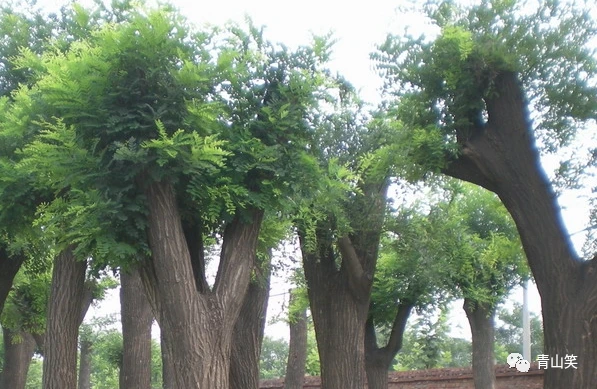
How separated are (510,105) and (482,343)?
10.7 m

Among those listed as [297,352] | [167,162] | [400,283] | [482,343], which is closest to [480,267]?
[482,343]

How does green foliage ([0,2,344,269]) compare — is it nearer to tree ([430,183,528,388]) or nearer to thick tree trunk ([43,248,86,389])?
thick tree trunk ([43,248,86,389])

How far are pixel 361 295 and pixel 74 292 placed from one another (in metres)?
4.71

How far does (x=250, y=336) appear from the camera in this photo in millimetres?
13047

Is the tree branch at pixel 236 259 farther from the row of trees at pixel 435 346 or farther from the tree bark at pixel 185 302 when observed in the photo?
the row of trees at pixel 435 346

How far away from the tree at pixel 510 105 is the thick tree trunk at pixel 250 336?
12.4ft

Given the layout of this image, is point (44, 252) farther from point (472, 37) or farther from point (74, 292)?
point (472, 37)

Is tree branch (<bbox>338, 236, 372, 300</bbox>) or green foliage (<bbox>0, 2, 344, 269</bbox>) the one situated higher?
green foliage (<bbox>0, 2, 344, 269</bbox>)

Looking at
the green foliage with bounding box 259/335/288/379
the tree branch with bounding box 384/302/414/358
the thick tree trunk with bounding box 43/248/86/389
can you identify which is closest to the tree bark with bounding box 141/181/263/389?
the thick tree trunk with bounding box 43/248/86/389

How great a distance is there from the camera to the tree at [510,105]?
990 centimetres

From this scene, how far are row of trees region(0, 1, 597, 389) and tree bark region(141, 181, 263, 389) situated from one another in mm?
20

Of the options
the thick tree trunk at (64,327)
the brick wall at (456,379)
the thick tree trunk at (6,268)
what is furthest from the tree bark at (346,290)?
the brick wall at (456,379)

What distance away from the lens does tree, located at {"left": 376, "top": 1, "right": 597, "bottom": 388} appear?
32.5ft

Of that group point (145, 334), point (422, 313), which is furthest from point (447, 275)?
point (145, 334)
